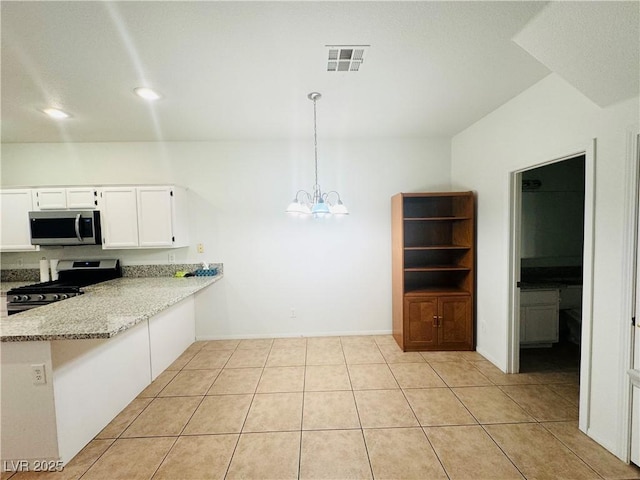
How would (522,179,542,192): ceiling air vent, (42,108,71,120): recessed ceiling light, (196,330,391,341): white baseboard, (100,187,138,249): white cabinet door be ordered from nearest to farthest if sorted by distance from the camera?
(42,108,71,120): recessed ceiling light
(100,187,138,249): white cabinet door
(522,179,542,192): ceiling air vent
(196,330,391,341): white baseboard

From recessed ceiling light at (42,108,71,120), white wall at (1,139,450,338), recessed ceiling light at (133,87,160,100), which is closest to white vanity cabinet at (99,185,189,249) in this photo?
white wall at (1,139,450,338)

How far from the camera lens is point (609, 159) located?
5.98ft

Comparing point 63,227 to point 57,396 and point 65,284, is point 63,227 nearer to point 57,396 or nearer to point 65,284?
point 65,284

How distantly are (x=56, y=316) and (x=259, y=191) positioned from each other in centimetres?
246

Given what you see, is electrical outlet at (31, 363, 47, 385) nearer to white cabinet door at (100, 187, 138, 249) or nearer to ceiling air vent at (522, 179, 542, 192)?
white cabinet door at (100, 187, 138, 249)

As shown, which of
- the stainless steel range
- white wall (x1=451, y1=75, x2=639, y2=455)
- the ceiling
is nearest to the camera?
the ceiling

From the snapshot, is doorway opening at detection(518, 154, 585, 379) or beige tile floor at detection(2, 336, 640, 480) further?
doorway opening at detection(518, 154, 585, 379)

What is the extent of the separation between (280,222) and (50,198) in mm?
2839

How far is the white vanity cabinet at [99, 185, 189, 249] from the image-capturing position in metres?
3.40

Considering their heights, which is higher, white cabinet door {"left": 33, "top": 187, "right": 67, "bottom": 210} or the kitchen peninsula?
white cabinet door {"left": 33, "top": 187, "right": 67, "bottom": 210}

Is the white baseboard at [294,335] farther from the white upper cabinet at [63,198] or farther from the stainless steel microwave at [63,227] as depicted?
the white upper cabinet at [63,198]

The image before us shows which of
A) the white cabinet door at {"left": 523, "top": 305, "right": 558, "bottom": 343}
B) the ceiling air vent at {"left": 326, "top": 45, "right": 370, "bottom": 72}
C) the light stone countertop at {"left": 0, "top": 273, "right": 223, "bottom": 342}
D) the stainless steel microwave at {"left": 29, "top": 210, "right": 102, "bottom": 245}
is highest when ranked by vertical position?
the ceiling air vent at {"left": 326, "top": 45, "right": 370, "bottom": 72}

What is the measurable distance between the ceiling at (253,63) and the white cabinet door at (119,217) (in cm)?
77

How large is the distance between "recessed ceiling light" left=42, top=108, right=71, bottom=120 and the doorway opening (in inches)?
208
